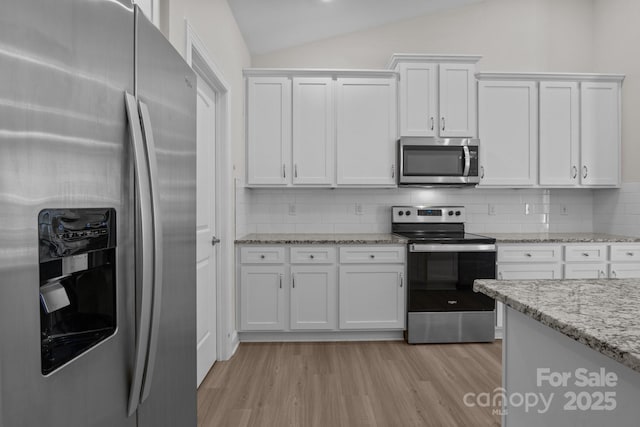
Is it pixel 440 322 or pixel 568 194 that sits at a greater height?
pixel 568 194

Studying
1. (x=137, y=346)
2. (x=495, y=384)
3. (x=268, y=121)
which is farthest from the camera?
(x=268, y=121)

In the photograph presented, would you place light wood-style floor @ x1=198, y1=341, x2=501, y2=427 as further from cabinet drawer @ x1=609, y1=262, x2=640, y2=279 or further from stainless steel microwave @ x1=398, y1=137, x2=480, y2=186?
stainless steel microwave @ x1=398, y1=137, x2=480, y2=186

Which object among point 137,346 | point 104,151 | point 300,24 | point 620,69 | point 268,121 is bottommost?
point 137,346

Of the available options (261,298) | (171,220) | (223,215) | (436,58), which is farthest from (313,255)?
(171,220)

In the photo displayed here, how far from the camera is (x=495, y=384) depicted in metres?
2.58

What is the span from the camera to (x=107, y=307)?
0.75 meters

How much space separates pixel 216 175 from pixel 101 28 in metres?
2.28

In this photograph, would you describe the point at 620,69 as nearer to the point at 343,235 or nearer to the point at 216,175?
the point at 343,235

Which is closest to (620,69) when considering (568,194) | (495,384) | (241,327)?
(568,194)

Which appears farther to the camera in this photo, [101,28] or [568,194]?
[568,194]

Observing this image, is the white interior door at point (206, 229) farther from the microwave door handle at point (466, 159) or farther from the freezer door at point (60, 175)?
the microwave door handle at point (466, 159)

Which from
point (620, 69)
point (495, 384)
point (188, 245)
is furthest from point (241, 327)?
point (620, 69)

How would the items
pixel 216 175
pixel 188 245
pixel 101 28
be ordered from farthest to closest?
pixel 216 175 → pixel 188 245 → pixel 101 28

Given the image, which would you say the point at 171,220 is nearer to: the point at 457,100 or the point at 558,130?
the point at 457,100
